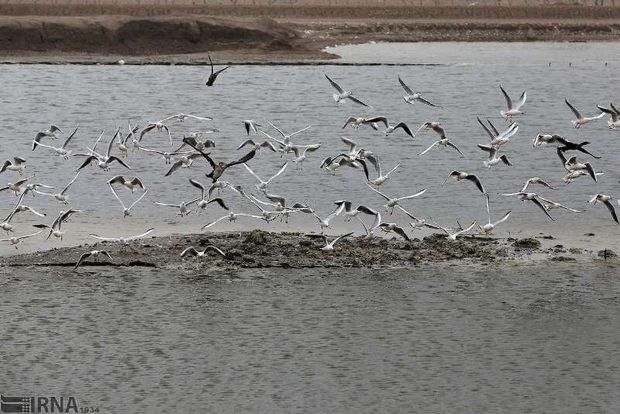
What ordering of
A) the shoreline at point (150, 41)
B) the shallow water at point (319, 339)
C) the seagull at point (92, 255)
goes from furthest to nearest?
the shoreline at point (150, 41) < the seagull at point (92, 255) < the shallow water at point (319, 339)

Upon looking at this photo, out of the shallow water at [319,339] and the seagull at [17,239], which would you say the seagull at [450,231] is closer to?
the shallow water at [319,339]

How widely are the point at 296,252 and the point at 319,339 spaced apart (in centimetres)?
341

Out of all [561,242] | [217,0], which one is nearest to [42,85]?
[561,242]

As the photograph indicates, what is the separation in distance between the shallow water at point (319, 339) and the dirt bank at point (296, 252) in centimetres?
42

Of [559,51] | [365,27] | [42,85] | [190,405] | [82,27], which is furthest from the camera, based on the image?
[365,27]

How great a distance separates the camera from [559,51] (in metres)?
68.4

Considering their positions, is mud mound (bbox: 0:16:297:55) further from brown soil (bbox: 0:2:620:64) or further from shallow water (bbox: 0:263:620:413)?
shallow water (bbox: 0:263:620:413)

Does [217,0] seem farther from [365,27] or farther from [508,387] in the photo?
[508,387]

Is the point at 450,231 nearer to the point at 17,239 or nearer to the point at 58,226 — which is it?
the point at 58,226

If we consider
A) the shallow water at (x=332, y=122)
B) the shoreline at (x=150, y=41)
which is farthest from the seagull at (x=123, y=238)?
the shoreline at (x=150, y=41)

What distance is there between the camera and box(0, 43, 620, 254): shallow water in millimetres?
22172

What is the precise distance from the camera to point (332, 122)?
1442 inches

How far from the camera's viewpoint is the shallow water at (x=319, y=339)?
13.5 metres

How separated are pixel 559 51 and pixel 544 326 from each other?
5430cm
